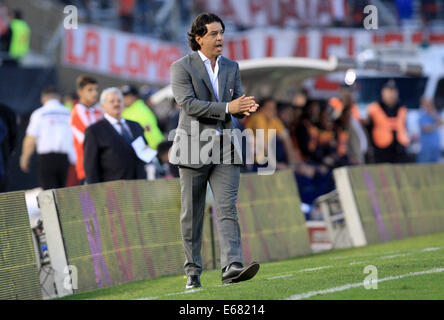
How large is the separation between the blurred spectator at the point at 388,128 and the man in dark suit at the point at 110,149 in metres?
8.38

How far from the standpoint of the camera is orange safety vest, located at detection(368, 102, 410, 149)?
A: 70.2ft

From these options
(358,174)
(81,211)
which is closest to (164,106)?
(358,174)

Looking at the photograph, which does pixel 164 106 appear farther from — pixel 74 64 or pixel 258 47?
pixel 258 47

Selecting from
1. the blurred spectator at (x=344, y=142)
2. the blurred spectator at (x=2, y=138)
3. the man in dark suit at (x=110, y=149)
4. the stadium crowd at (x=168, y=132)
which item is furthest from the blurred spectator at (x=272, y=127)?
the man in dark suit at (x=110, y=149)

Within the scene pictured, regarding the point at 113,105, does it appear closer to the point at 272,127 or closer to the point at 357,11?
the point at 272,127

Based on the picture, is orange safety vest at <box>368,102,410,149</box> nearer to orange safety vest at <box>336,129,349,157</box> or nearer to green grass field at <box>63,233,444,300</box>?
orange safety vest at <box>336,129,349,157</box>

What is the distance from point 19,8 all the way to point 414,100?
8746 mm

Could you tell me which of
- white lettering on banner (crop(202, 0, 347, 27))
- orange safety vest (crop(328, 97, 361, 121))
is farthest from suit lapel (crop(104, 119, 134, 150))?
white lettering on banner (crop(202, 0, 347, 27))

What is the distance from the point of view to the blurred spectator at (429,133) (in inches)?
942

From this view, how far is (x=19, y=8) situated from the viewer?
26.9 m

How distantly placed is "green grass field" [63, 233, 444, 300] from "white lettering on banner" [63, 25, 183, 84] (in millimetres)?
14807

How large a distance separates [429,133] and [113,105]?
1155 cm


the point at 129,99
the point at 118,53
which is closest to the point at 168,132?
the point at 129,99

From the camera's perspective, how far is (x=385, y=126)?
2142 centimetres
